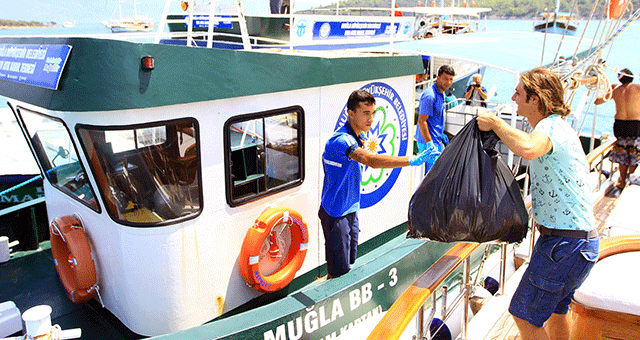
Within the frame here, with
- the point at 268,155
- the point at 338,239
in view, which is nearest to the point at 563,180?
the point at 338,239

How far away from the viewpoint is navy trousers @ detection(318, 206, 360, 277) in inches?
136

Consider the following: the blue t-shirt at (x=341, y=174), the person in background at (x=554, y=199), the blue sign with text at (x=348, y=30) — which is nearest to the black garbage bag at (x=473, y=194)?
the person in background at (x=554, y=199)

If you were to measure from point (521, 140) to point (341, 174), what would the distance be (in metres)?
1.42

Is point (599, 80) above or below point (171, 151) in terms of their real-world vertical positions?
above

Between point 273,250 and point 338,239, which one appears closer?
point 338,239

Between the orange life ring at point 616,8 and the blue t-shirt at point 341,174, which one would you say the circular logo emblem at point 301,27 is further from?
the blue t-shirt at point 341,174

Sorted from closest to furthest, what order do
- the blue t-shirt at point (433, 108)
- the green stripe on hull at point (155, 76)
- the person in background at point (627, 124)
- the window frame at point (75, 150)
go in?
the green stripe on hull at point (155, 76) → the window frame at point (75, 150) → the blue t-shirt at point (433, 108) → the person in background at point (627, 124)

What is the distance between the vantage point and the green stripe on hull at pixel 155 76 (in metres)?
2.70

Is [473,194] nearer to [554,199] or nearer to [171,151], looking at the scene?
[554,199]

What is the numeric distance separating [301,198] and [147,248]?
1.30m

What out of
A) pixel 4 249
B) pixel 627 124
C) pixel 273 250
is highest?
pixel 627 124

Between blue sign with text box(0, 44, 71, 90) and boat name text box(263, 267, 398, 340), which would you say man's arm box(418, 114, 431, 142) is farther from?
blue sign with text box(0, 44, 71, 90)

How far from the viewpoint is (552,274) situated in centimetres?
237

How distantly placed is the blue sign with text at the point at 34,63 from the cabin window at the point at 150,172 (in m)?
0.43
